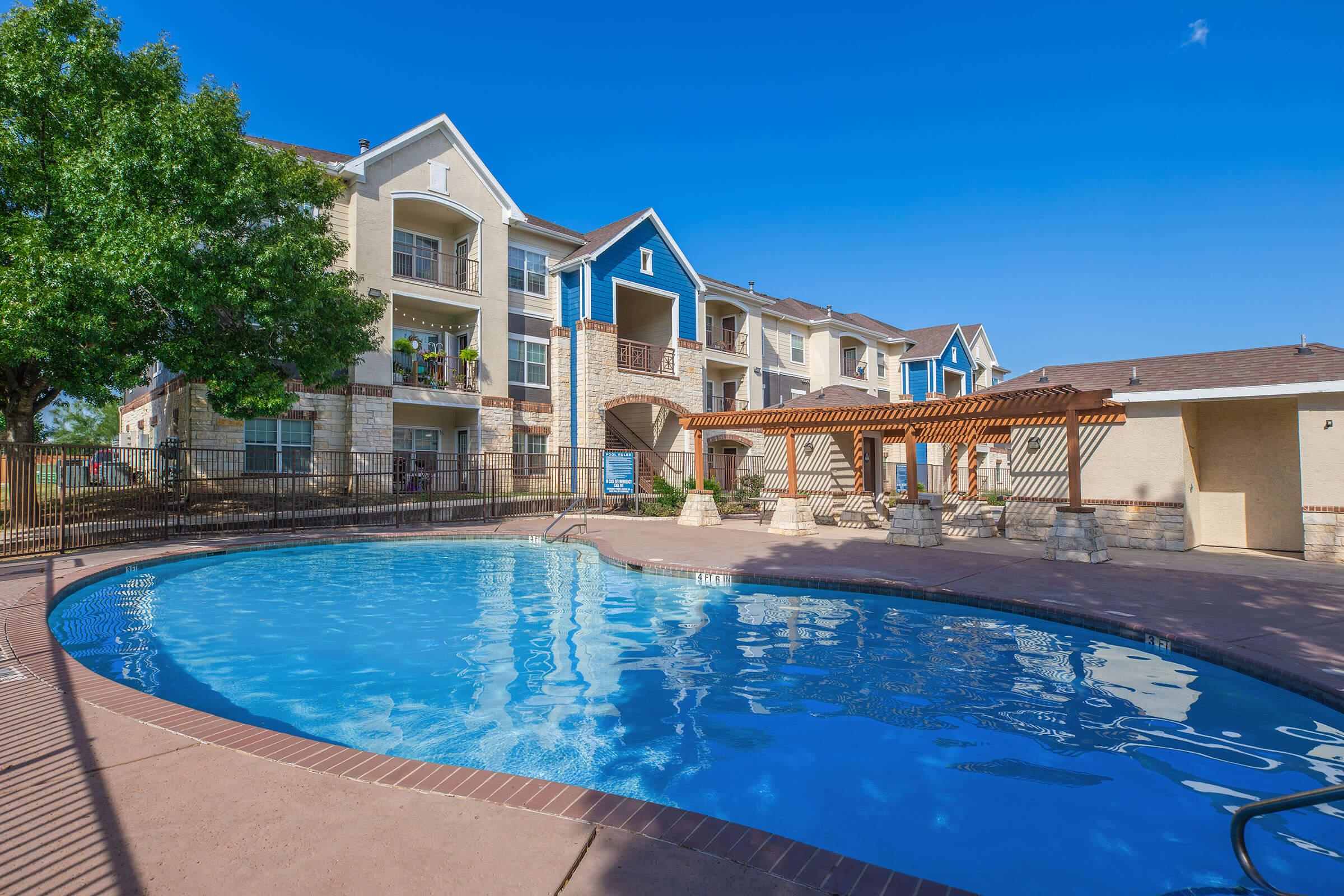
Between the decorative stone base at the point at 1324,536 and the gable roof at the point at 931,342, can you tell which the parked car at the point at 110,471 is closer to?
the decorative stone base at the point at 1324,536

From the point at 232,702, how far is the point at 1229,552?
15.8m

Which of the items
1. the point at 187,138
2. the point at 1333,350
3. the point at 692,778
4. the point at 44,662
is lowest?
the point at 692,778

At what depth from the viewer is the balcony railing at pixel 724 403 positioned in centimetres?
2991

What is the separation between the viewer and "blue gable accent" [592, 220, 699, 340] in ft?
81.9

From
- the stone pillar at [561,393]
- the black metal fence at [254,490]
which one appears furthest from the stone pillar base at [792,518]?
the stone pillar at [561,393]

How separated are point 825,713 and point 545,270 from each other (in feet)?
74.5

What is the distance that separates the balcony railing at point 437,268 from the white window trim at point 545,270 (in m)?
1.39

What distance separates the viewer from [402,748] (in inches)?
195

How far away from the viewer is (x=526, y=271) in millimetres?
24922

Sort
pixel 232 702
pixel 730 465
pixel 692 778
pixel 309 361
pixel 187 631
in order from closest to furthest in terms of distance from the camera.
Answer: pixel 692 778
pixel 232 702
pixel 187 631
pixel 309 361
pixel 730 465

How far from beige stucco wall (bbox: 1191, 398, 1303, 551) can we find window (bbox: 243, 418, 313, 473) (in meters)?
21.6

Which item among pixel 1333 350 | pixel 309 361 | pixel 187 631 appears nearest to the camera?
pixel 187 631

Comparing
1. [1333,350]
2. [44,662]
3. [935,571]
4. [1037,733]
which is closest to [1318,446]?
[1333,350]

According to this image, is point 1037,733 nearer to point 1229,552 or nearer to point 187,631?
point 187,631
